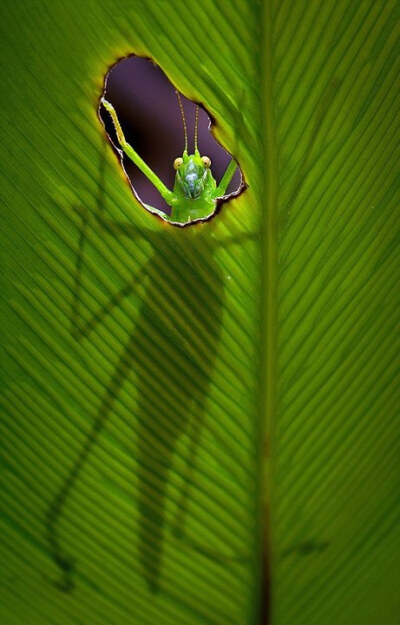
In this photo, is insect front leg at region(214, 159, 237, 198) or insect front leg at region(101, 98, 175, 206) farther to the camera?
insect front leg at region(214, 159, 237, 198)

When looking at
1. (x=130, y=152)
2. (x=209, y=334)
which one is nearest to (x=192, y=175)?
(x=130, y=152)

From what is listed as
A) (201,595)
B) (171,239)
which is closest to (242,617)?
(201,595)

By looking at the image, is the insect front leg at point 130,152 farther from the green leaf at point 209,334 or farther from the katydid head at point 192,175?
the green leaf at point 209,334

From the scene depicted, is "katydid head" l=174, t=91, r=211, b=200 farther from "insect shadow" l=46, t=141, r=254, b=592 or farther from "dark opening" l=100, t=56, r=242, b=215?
"insect shadow" l=46, t=141, r=254, b=592

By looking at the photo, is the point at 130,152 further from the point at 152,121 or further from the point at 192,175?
the point at 152,121

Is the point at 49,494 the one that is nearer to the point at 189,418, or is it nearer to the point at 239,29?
the point at 189,418

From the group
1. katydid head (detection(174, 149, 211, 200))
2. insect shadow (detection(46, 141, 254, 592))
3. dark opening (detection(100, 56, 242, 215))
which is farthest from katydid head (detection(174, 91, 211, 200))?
insect shadow (detection(46, 141, 254, 592))
